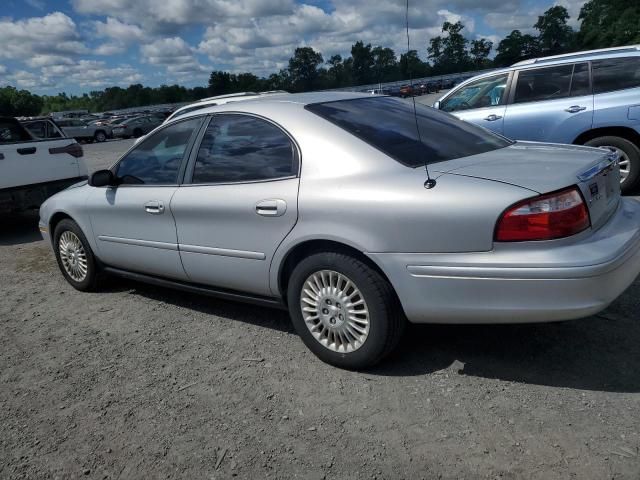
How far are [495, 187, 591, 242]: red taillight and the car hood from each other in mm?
65

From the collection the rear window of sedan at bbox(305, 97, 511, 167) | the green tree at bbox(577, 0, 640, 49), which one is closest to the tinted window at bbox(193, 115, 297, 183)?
the rear window of sedan at bbox(305, 97, 511, 167)

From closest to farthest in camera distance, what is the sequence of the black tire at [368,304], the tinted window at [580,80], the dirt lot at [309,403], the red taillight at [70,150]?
1. the dirt lot at [309,403]
2. the black tire at [368,304]
3. the tinted window at [580,80]
4. the red taillight at [70,150]

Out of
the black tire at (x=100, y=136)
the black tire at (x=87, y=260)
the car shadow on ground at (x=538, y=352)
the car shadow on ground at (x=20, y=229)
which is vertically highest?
the black tire at (x=87, y=260)

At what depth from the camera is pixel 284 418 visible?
2.93 meters

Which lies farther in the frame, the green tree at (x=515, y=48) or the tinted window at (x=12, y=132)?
the green tree at (x=515, y=48)

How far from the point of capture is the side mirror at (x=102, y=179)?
4449 millimetres

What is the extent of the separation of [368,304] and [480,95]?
18.3 feet

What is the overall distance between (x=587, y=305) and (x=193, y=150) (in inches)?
103

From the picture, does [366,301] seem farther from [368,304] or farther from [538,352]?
[538,352]

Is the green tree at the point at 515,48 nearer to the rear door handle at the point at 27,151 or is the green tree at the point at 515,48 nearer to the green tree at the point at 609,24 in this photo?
the green tree at the point at 609,24

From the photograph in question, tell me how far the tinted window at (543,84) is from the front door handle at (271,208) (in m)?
5.05

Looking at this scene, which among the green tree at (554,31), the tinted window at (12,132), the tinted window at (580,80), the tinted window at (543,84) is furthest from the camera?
the green tree at (554,31)

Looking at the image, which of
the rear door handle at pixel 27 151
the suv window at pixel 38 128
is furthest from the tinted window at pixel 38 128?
the rear door handle at pixel 27 151

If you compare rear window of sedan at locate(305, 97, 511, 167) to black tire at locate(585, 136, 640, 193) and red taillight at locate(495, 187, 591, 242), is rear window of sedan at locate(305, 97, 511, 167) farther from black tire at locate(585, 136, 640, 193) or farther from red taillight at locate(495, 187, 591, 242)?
black tire at locate(585, 136, 640, 193)
